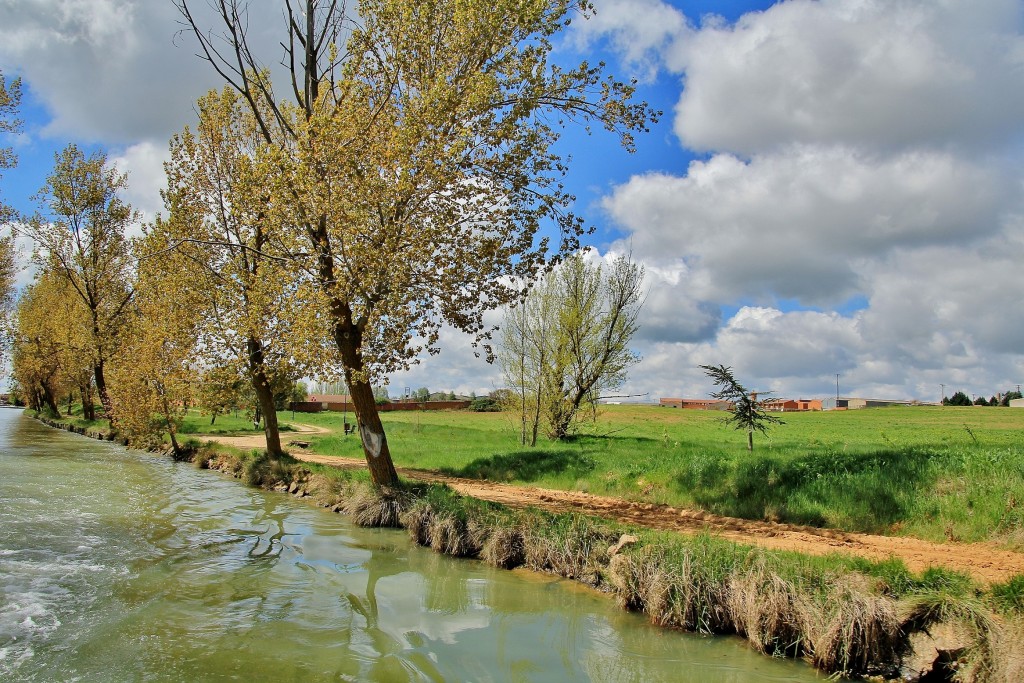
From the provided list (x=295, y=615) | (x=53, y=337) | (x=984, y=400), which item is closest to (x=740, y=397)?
(x=295, y=615)

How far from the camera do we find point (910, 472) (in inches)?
514

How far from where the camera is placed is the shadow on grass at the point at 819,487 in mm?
12789

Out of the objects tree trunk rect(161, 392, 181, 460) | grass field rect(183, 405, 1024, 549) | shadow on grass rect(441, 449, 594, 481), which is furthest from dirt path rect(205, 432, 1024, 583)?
tree trunk rect(161, 392, 181, 460)

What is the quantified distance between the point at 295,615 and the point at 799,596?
6795mm

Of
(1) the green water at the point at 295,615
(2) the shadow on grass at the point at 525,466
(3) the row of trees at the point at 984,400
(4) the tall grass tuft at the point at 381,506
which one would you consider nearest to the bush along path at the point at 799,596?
(1) the green water at the point at 295,615

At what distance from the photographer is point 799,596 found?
313 inches

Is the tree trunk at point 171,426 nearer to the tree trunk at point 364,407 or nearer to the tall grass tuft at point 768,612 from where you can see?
the tree trunk at point 364,407

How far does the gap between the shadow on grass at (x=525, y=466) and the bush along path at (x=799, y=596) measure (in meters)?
7.87

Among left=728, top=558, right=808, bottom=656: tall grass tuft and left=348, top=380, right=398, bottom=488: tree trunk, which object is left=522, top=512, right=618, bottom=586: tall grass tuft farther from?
left=348, top=380, right=398, bottom=488: tree trunk

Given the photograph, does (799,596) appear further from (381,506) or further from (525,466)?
(525,466)

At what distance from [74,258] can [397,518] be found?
35825 mm

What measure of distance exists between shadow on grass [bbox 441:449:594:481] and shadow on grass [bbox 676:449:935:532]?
14.5 feet

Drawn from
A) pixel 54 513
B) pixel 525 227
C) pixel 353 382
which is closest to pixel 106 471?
pixel 54 513

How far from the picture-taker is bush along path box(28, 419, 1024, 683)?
22.8 feet
